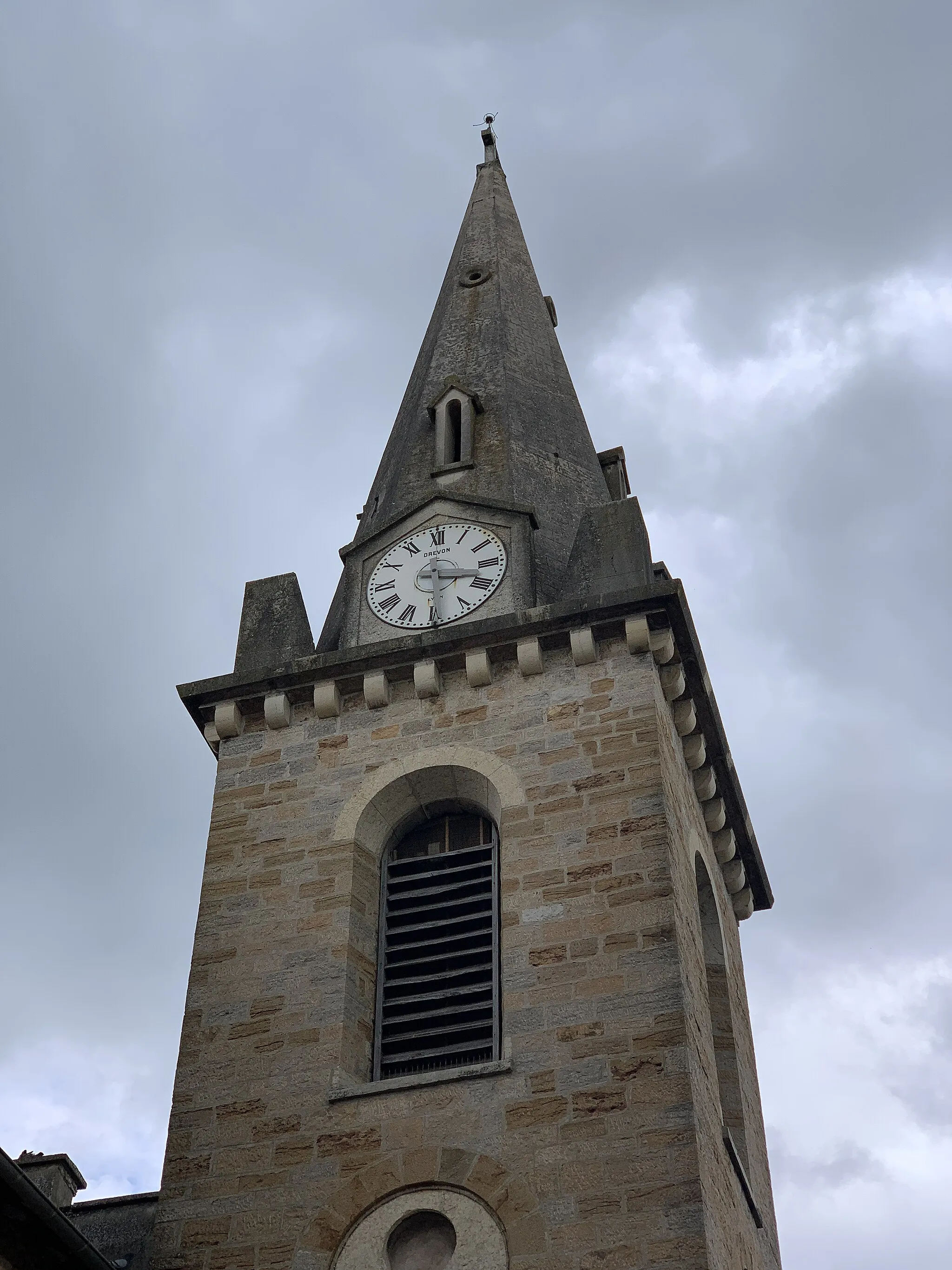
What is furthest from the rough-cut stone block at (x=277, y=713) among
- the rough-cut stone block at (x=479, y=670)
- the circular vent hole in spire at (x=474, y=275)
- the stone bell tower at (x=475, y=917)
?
the circular vent hole in spire at (x=474, y=275)

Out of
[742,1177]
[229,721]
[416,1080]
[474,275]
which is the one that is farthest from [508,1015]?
[474,275]

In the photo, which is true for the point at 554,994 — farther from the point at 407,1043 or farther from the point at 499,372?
the point at 499,372

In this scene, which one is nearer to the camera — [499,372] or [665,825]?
[665,825]

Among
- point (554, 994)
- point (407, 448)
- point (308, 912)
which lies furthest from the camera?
point (407, 448)

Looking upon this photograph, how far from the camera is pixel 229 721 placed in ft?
57.3

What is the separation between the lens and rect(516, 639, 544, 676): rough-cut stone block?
1680 centimetres

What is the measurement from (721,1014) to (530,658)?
3.78 metres

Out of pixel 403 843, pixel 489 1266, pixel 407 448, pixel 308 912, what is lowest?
pixel 489 1266

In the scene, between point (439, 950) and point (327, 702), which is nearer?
point (439, 950)

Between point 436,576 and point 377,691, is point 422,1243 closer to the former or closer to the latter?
point 377,691

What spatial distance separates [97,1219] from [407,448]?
9433 mm

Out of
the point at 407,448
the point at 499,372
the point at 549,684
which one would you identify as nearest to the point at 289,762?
the point at 549,684

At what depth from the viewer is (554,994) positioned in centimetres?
1441

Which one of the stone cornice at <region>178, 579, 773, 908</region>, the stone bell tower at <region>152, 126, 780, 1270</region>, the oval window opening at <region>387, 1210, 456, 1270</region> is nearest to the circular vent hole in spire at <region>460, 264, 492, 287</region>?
the stone bell tower at <region>152, 126, 780, 1270</region>
